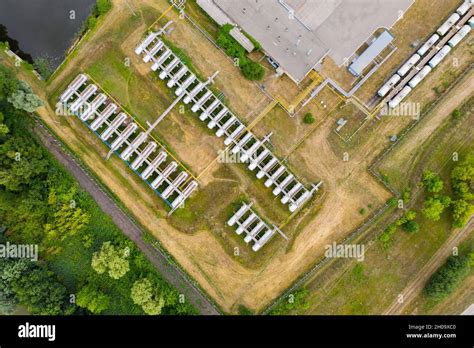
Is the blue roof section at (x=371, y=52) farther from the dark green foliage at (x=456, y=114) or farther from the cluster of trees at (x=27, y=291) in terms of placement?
the cluster of trees at (x=27, y=291)

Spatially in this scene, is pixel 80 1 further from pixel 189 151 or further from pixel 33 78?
pixel 189 151

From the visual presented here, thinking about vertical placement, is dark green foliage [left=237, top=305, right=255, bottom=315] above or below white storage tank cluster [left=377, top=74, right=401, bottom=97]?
below

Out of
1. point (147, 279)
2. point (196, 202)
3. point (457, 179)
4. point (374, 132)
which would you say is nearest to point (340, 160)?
point (374, 132)

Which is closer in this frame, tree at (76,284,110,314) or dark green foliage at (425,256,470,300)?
dark green foliage at (425,256,470,300)

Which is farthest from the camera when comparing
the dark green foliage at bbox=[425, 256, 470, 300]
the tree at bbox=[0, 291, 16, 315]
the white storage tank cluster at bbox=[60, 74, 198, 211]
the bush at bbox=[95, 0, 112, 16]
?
the bush at bbox=[95, 0, 112, 16]

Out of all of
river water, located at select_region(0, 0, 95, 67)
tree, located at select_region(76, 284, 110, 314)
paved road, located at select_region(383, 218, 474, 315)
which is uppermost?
paved road, located at select_region(383, 218, 474, 315)

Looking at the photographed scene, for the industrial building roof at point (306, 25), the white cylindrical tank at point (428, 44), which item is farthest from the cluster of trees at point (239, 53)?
the white cylindrical tank at point (428, 44)

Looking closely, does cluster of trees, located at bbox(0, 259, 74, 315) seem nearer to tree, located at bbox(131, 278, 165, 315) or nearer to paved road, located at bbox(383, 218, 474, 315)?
tree, located at bbox(131, 278, 165, 315)

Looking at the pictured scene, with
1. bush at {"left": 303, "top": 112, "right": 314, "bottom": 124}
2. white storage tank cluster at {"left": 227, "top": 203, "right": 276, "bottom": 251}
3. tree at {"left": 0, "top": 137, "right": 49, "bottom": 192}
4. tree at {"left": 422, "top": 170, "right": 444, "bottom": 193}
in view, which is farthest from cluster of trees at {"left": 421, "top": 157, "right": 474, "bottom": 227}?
tree at {"left": 0, "top": 137, "right": 49, "bottom": 192}
